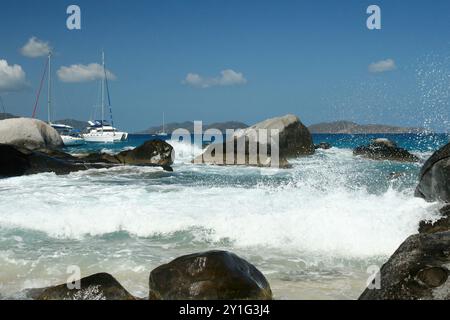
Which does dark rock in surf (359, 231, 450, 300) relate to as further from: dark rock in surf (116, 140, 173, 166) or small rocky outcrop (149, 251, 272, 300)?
dark rock in surf (116, 140, 173, 166)

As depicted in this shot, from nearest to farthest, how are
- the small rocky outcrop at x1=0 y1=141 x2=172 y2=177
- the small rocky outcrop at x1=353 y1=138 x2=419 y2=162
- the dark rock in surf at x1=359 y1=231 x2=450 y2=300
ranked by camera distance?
the dark rock in surf at x1=359 y1=231 x2=450 y2=300 → the small rocky outcrop at x1=0 y1=141 x2=172 y2=177 → the small rocky outcrop at x1=353 y1=138 x2=419 y2=162

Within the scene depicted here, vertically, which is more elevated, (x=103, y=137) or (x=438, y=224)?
(x=103, y=137)

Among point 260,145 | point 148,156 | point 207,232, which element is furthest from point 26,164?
point 207,232

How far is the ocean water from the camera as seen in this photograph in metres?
5.88

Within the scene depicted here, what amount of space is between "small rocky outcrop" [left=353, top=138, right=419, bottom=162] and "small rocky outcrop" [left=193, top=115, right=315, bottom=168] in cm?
463

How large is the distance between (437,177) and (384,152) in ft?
62.9

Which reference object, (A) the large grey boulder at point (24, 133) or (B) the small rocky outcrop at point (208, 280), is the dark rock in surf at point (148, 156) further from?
(B) the small rocky outcrop at point (208, 280)

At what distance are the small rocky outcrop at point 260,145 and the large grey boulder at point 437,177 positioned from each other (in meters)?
11.8

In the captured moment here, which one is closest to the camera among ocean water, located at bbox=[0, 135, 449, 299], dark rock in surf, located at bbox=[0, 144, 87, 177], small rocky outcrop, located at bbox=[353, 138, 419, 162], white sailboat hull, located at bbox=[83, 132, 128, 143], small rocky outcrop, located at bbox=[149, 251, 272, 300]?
small rocky outcrop, located at bbox=[149, 251, 272, 300]

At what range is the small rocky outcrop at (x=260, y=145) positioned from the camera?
71.7 feet

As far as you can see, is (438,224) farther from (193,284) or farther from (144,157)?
(144,157)

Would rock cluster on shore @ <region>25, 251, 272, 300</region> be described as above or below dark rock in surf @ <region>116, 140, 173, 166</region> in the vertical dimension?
below

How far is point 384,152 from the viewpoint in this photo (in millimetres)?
26391

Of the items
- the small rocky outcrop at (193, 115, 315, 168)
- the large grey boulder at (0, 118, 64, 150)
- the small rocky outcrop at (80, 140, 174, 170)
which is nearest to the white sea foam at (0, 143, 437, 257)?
the small rocky outcrop at (80, 140, 174, 170)
